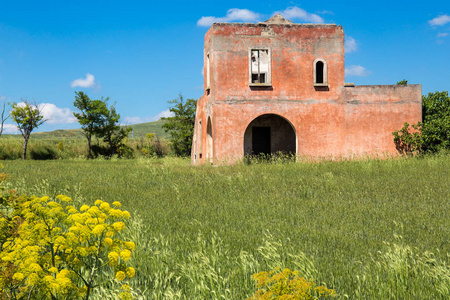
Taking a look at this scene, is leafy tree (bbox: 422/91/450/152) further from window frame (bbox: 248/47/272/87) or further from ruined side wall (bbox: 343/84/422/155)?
window frame (bbox: 248/47/272/87)

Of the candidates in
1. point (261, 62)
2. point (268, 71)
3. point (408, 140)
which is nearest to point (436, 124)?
point (408, 140)

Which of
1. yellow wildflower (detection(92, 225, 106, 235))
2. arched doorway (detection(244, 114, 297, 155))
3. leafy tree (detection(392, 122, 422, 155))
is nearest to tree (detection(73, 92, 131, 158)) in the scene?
arched doorway (detection(244, 114, 297, 155))

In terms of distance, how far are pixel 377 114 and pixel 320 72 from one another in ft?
11.6

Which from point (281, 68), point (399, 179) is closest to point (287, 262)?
point (399, 179)

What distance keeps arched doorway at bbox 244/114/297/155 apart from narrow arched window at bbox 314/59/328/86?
3451mm

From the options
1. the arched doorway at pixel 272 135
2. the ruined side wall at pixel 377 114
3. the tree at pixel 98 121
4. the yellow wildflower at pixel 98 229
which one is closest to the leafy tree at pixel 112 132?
the tree at pixel 98 121

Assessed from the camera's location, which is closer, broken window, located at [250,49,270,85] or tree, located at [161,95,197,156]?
broken window, located at [250,49,270,85]

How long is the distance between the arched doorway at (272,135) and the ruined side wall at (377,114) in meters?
3.97

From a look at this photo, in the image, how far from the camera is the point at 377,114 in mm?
18734

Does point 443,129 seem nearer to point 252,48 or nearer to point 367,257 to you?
point 252,48

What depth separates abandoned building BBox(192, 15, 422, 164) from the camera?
1778 cm

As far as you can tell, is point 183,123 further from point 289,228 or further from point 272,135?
point 289,228

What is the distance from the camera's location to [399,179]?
1093 centimetres

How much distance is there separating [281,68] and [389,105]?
226 inches
